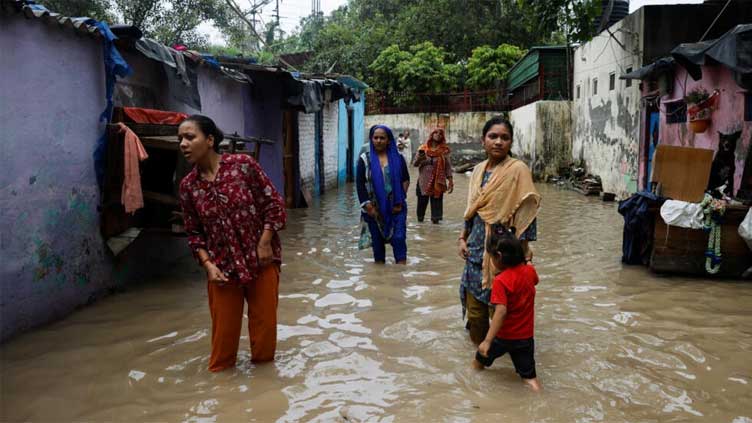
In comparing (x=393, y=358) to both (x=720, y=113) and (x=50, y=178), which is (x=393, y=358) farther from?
(x=720, y=113)

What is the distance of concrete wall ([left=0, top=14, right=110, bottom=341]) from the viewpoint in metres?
4.34

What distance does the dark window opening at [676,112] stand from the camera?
1009 centimetres

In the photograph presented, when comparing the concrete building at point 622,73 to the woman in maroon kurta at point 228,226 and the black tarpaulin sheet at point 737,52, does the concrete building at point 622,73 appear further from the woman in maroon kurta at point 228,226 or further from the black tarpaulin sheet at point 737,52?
the woman in maroon kurta at point 228,226

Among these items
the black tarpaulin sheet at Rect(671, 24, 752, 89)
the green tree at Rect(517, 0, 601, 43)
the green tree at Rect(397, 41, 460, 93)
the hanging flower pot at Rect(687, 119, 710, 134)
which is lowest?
the hanging flower pot at Rect(687, 119, 710, 134)

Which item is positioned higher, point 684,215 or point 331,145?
point 331,145

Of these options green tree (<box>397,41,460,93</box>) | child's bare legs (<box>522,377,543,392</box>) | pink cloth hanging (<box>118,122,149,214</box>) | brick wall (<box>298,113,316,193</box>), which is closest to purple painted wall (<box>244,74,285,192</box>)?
brick wall (<box>298,113,316,193</box>)

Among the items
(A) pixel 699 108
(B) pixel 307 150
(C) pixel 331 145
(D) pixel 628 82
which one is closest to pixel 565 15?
(A) pixel 699 108

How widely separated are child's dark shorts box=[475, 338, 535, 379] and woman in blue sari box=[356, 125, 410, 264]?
129 inches

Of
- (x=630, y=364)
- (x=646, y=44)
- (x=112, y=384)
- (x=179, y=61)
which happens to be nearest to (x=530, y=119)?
(x=646, y=44)

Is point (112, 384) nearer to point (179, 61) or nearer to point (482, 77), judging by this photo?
point (179, 61)

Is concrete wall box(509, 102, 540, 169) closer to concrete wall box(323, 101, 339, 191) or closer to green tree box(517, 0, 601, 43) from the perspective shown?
concrete wall box(323, 101, 339, 191)

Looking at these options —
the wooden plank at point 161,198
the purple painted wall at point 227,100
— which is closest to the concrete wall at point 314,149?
the purple painted wall at point 227,100

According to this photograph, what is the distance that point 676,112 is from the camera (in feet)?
33.9

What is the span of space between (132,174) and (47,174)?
70cm
